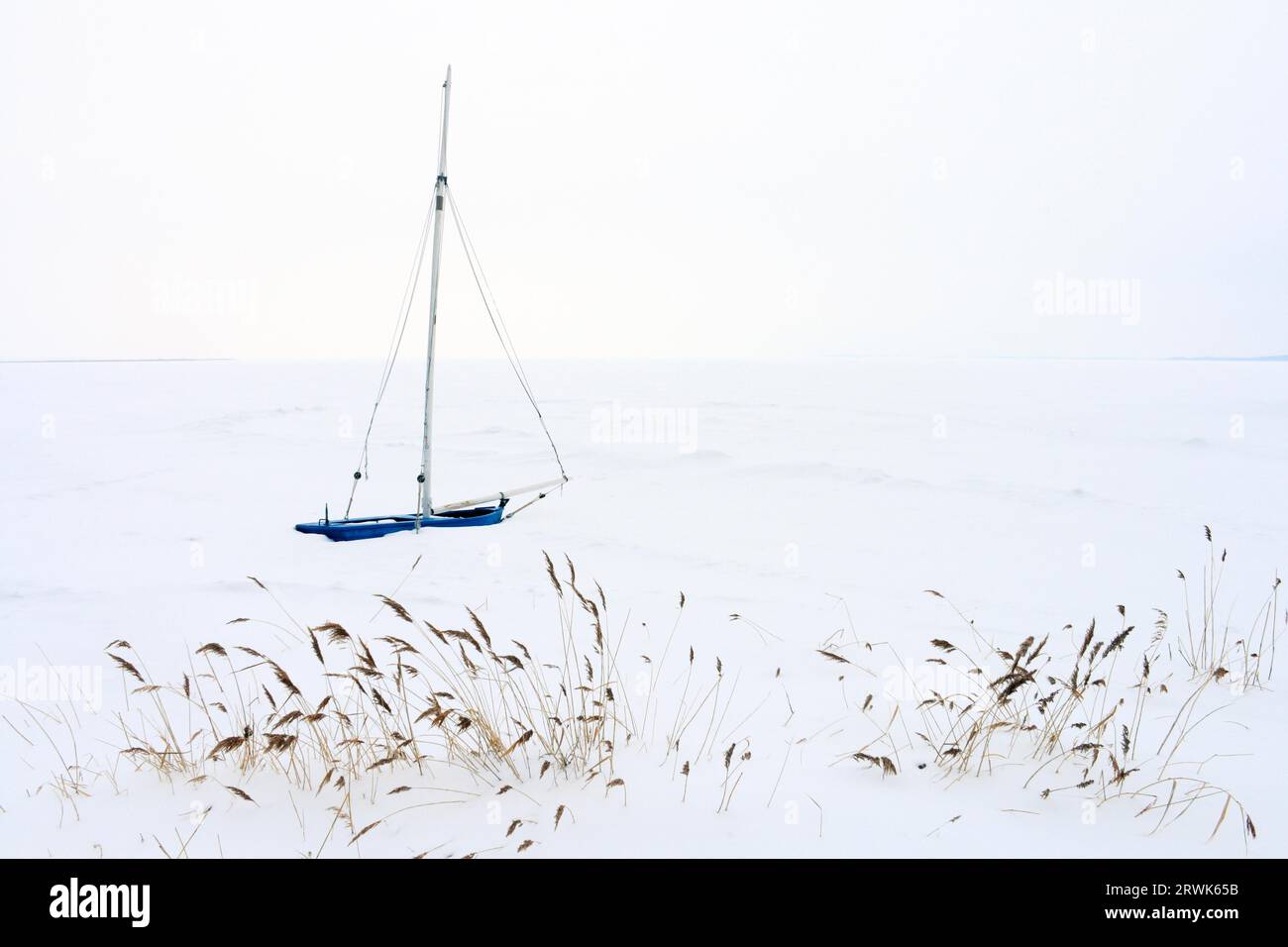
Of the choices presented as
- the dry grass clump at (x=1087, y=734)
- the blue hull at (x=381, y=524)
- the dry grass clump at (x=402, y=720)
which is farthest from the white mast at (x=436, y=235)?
the dry grass clump at (x=1087, y=734)

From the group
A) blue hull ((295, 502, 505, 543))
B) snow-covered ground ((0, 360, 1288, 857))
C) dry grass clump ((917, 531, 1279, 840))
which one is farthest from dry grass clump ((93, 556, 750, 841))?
blue hull ((295, 502, 505, 543))

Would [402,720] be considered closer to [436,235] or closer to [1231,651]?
[1231,651]

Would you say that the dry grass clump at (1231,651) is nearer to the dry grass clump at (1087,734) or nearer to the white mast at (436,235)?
the dry grass clump at (1087,734)

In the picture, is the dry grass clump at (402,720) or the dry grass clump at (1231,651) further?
the dry grass clump at (1231,651)

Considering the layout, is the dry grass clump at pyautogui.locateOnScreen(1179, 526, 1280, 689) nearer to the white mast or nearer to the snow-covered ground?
the snow-covered ground

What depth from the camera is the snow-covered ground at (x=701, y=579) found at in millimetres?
2809

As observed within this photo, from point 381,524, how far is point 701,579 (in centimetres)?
479

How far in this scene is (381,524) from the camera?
10.4m

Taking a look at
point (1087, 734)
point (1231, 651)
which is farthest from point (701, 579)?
point (1087, 734)

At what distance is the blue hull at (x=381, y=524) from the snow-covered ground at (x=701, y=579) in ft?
0.68

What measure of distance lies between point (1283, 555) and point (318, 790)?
11.4 m
